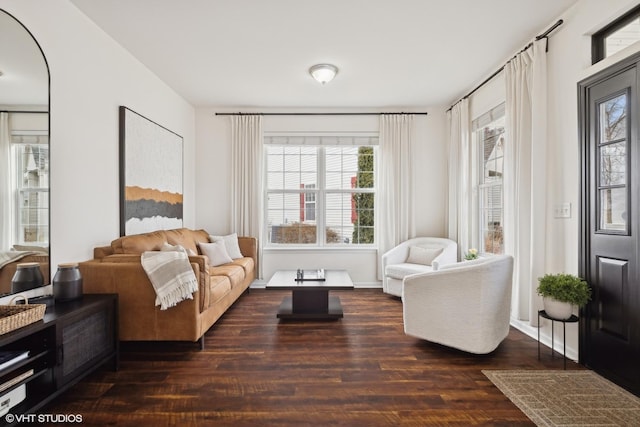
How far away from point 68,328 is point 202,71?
2.93 meters

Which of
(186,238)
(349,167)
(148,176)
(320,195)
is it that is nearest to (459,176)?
(349,167)

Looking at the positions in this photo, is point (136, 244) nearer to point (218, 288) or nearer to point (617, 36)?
point (218, 288)

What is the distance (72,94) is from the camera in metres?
2.57

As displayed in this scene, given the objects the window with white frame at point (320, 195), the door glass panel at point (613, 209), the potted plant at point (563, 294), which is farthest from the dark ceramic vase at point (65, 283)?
the door glass panel at point (613, 209)

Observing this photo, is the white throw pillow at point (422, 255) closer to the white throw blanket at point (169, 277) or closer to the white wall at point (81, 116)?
the white throw blanket at point (169, 277)

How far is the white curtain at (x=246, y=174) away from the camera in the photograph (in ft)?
16.4

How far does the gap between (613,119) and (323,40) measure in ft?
7.66

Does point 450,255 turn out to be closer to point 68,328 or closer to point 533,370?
point 533,370

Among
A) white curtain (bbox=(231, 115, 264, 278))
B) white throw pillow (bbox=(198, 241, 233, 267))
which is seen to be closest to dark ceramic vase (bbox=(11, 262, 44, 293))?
white throw pillow (bbox=(198, 241, 233, 267))

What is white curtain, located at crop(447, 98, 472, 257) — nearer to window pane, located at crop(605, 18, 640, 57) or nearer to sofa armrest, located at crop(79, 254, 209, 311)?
window pane, located at crop(605, 18, 640, 57)

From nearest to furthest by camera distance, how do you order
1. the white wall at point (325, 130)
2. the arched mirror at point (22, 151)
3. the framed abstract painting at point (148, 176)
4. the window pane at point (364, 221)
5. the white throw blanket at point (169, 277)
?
the arched mirror at point (22, 151) → the white throw blanket at point (169, 277) → the framed abstract painting at point (148, 176) → the white wall at point (325, 130) → the window pane at point (364, 221)

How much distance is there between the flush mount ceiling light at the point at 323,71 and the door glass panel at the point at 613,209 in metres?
2.65

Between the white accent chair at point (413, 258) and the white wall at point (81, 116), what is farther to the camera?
the white accent chair at point (413, 258)

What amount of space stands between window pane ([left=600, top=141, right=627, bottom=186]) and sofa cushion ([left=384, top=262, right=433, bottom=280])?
7.07ft
